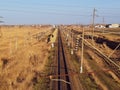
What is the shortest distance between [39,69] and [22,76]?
4853 millimetres

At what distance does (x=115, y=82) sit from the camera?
23.6 metres

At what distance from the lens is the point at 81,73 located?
27.3 meters

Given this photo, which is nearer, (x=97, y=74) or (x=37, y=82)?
(x=37, y=82)

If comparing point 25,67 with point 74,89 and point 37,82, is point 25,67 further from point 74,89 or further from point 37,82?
point 74,89

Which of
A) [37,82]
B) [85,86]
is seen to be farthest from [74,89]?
[37,82]

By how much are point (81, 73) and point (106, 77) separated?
264 centimetres

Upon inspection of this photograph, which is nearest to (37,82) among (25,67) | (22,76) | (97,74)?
(22,76)

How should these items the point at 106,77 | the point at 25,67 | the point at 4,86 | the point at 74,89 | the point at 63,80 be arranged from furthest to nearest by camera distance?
the point at 25,67 < the point at 106,77 < the point at 63,80 < the point at 74,89 < the point at 4,86

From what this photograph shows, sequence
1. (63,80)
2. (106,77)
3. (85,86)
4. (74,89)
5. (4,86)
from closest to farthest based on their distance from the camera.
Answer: (4,86), (74,89), (85,86), (63,80), (106,77)

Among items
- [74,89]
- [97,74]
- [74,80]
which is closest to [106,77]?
[97,74]

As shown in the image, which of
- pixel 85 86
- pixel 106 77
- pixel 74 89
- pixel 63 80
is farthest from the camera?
pixel 106 77

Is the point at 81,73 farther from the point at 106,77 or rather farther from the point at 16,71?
the point at 16,71

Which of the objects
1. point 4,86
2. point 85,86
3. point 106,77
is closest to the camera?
point 4,86

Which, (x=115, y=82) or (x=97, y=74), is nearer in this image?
(x=115, y=82)
